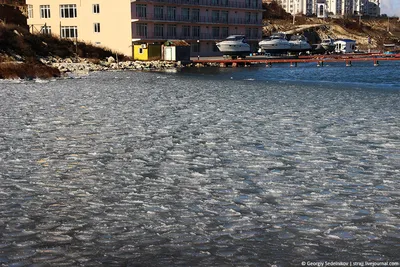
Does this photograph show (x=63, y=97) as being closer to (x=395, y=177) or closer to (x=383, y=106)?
(x=383, y=106)

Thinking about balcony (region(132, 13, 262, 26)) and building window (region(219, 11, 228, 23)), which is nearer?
balcony (region(132, 13, 262, 26))

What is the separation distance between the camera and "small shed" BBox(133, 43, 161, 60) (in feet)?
220

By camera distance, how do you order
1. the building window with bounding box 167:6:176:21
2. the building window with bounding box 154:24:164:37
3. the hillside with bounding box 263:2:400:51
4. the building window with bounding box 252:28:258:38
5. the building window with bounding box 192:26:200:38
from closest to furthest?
the building window with bounding box 154:24:164:37 → the building window with bounding box 167:6:176:21 → the building window with bounding box 192:26:200:38 → the building window with bounding box 252:28:258:38 → the hillside with bounding box 263:2:400:51

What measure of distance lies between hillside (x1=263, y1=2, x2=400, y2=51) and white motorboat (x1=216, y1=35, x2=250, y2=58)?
178 ft

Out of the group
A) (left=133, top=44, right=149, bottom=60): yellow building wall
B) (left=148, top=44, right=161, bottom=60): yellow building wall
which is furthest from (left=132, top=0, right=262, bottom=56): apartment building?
(left=148, top=44, right=161, bottom=60): yellow building wall

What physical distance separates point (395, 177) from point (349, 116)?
7.99m

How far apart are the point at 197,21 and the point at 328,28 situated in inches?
3423

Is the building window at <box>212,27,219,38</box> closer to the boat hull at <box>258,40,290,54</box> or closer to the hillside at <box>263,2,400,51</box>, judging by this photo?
the boat hull at <box>258,40,290,54</box>

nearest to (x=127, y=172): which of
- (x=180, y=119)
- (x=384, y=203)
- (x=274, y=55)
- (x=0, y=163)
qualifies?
(x=0, y=163)

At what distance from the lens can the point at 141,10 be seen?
229 feet

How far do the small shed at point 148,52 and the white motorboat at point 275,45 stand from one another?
2806 centimetres

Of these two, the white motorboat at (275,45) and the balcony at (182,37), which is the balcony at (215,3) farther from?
the white motorboat at (275,45)

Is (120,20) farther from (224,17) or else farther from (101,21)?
(224,17)

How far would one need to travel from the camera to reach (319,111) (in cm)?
1838
